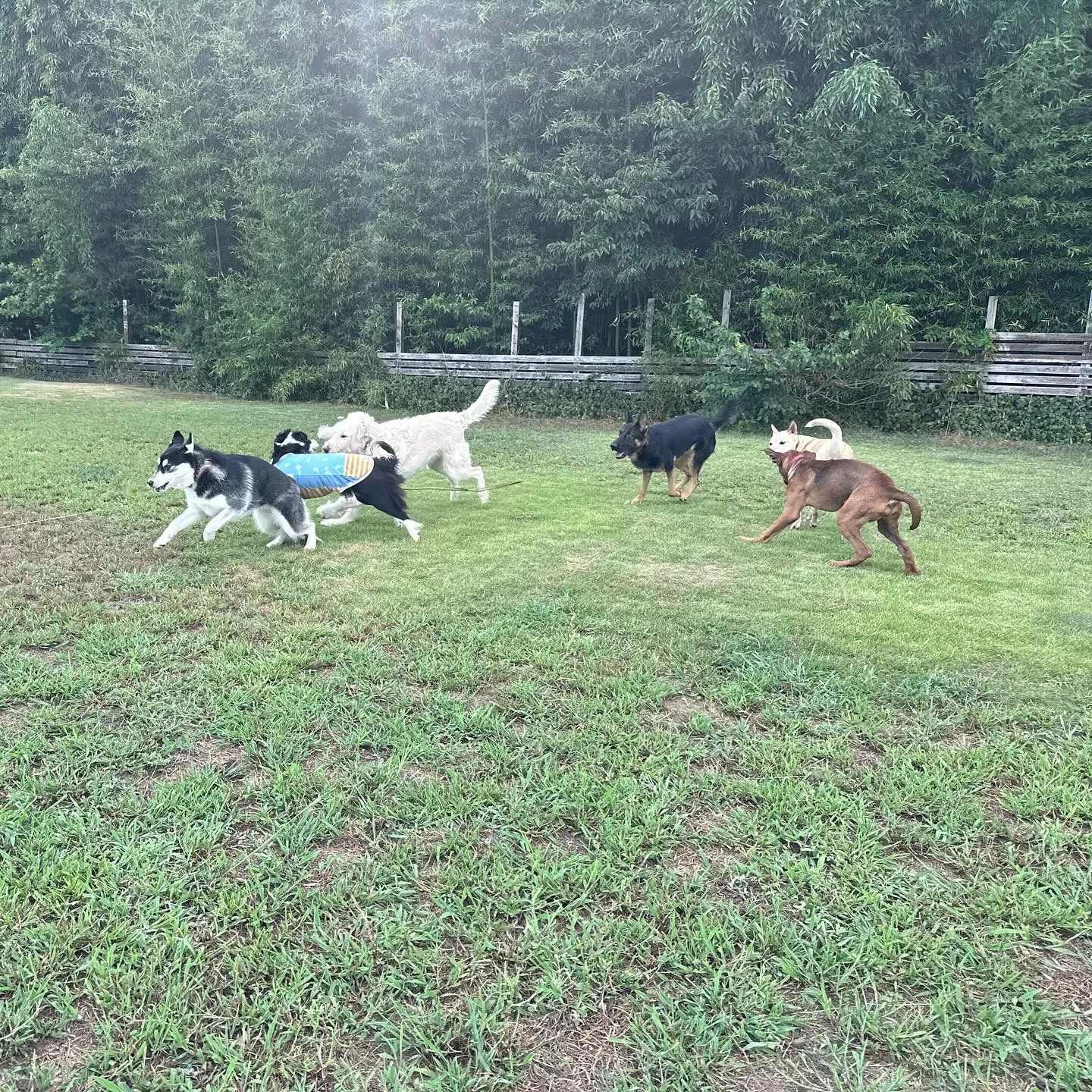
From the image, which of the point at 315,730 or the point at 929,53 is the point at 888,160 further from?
the point at 315,730

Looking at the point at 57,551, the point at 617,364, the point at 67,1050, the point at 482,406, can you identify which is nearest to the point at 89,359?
the point at 617,364

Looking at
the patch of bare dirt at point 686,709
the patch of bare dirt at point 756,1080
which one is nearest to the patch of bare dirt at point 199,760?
the patch of bare dirt at point 686,709

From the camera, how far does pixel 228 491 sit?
3986 millimetres

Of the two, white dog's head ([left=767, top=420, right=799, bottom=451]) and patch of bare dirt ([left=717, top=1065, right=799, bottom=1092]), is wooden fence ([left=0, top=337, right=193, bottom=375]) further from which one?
patch of bare dirt ([left=717, top=1065, right=799, bottom=1092])

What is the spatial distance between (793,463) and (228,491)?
317cm

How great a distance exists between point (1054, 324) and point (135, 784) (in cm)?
1292

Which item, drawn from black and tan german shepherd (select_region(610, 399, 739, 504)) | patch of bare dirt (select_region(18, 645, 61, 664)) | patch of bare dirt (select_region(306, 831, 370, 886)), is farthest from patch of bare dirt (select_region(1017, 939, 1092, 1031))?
black and tan german shepherd (select_region(610, 399, 739, 504))

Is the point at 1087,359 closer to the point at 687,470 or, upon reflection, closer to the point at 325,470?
the point at 687,470

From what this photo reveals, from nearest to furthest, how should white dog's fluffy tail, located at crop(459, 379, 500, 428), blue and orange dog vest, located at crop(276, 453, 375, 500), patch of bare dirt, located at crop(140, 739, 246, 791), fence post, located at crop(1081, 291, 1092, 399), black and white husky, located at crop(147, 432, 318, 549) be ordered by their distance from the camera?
1. patch of bare dirt, located at crop(140, 739, 246, 791)
2. black and white husky, located at crop(147, 432, 318, 549)
3. blue and orange dog vest, located at crop(276, 453, 375, 500)
4. white dog's fluffy tail, located at crop(459, 379, 500, 428)
5. fence post, located at crop(1081, 291, 1092, 399)

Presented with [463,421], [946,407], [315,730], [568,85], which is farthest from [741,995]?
[568,85]

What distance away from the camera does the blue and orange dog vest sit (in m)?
Result: 4.33

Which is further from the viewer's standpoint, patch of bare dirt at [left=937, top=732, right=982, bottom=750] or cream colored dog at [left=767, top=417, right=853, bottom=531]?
cream colored dog at [left=767, top=417, right=853, bottom=531]

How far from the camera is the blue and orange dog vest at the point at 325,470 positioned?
4328mm

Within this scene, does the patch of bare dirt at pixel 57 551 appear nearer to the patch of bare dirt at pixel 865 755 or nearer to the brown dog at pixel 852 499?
the patch of bare dirt at pixel 865 755
